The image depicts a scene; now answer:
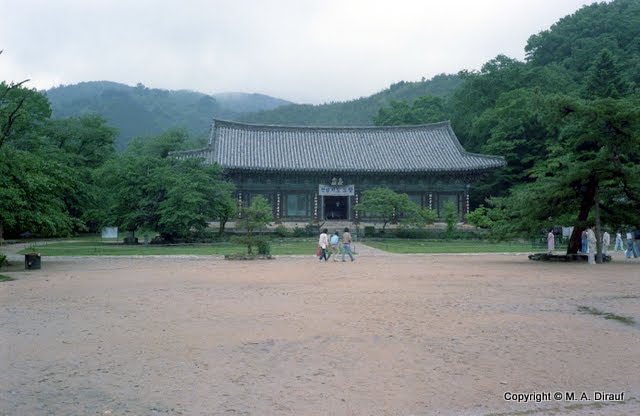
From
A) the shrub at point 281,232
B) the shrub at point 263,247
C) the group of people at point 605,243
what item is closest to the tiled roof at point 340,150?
the shrub at point 281,232

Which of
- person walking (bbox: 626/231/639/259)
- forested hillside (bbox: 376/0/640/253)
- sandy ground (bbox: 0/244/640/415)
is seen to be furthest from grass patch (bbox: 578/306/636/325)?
person walking (bbox: 626/231/639/259)

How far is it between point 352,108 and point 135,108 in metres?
41.3

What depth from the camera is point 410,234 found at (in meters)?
37.0

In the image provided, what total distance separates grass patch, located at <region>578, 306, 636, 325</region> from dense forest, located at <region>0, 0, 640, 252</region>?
1093cm

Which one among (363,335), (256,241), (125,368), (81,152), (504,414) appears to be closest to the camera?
(504,414)

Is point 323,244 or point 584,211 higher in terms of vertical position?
point 584,211

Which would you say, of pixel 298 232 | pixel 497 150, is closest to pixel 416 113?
pixel 497 150

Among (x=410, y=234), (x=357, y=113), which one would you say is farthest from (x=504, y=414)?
(x=357, y=113)

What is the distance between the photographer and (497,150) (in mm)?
42375

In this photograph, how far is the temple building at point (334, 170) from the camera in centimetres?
3909

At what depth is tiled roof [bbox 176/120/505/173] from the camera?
128ft

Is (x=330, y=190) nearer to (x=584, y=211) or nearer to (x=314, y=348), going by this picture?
(x=584, y=211)

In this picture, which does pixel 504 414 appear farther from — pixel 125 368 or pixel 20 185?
pixel 20 185

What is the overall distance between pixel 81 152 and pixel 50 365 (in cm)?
4148
